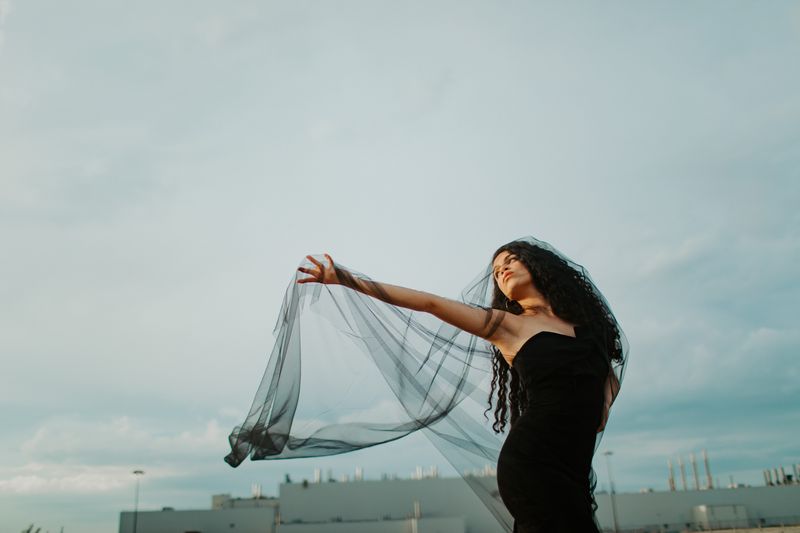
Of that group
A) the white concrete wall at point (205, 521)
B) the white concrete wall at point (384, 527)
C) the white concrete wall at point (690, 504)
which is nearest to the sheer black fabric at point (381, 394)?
the white concrete wall at point (384, 527)

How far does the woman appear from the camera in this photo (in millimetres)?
3176

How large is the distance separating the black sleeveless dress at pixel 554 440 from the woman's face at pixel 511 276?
466mm

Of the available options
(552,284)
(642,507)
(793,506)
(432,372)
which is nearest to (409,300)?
(432,372)

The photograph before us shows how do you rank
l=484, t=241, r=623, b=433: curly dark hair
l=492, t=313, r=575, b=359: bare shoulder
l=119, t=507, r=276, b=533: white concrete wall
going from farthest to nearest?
1. l=119, t=507, r=276, b=533: white concrete wall
2. l=484, t=241, r=623, b=433: curly dark hair
3. l=492, t=313, r=575, b=359: bare shoulder

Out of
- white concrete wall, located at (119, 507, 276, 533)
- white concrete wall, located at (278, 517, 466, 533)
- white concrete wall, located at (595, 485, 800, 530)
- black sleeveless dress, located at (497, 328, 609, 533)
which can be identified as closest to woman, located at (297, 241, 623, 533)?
black sleeveless dress, located at (497, 328, 609, 533)

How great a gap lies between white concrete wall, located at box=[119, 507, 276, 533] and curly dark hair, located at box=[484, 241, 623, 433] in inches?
1600

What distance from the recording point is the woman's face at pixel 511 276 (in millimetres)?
3945

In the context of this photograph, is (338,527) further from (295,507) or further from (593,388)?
(593,388)

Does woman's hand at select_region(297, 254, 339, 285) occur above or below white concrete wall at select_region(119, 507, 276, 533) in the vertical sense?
above

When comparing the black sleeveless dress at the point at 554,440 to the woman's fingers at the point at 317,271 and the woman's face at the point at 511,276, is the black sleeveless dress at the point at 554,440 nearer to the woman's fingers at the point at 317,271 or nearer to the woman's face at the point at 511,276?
the woman's face at the point at 511,276

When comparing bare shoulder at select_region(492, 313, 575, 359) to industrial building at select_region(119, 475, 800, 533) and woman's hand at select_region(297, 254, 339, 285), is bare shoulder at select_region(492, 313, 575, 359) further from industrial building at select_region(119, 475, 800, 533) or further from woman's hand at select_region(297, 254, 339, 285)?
industrial building at select_region(119, 475, 800, 533)

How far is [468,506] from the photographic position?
4306 centimetres

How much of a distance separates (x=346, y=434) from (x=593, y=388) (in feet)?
4.71

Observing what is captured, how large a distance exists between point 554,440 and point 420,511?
42.6 metres
